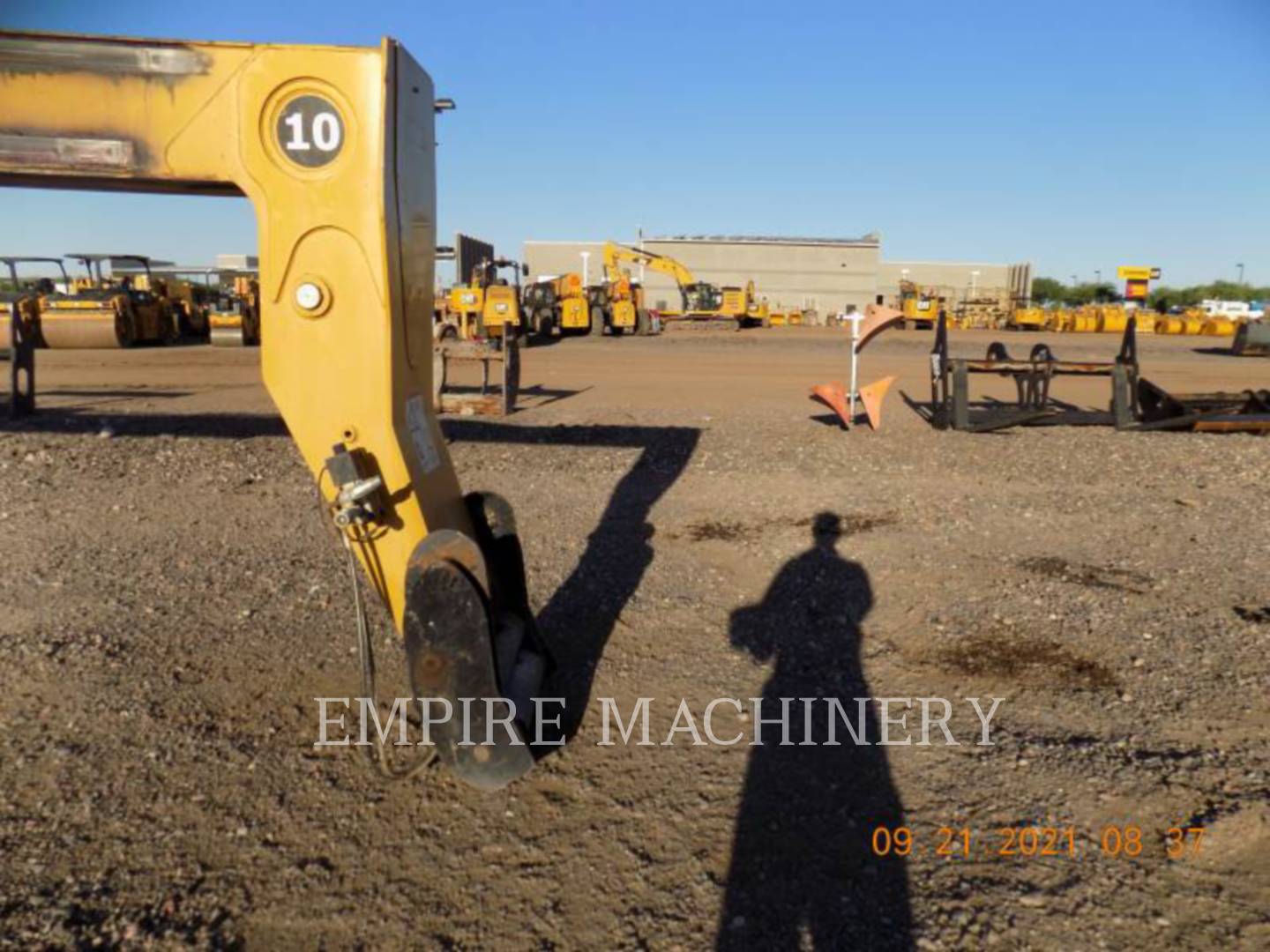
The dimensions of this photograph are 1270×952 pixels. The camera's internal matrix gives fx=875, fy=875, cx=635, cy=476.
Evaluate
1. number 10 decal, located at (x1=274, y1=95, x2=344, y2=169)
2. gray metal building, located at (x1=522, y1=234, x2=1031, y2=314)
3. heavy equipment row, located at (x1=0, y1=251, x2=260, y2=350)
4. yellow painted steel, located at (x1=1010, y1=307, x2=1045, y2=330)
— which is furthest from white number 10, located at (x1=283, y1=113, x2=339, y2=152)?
gray metal building, located at (x1=522, y1=234, x2=1031, y2=314)

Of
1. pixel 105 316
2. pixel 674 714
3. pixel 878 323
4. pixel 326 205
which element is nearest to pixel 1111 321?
pixel 878 323

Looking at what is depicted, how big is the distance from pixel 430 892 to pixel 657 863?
2.33ft

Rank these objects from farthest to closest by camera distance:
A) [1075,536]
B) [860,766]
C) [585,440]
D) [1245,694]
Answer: [585,440], [1075,536], [1245,694], [860,766]

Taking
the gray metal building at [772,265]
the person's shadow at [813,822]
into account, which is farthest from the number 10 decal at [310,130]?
the gray metal building at [772,265]

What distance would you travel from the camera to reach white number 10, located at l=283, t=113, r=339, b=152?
8.48ft

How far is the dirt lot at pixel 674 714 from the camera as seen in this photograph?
2.61m

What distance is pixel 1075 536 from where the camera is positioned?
6.50 metres

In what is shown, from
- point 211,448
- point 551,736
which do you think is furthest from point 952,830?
point 211,448

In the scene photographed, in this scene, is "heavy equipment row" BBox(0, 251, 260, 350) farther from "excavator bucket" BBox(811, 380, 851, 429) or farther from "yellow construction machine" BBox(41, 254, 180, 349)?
"excavator bucket" BBox(811, 380, 851, 429)

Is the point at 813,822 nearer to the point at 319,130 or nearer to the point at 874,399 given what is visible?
the point at 319,130

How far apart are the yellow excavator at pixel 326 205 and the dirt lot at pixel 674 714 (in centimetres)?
56

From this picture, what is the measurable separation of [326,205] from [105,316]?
2403cm

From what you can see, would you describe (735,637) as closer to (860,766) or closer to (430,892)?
(860,766)

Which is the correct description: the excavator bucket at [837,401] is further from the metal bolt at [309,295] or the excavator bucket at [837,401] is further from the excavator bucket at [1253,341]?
the excavator bucket at [1253,341]
